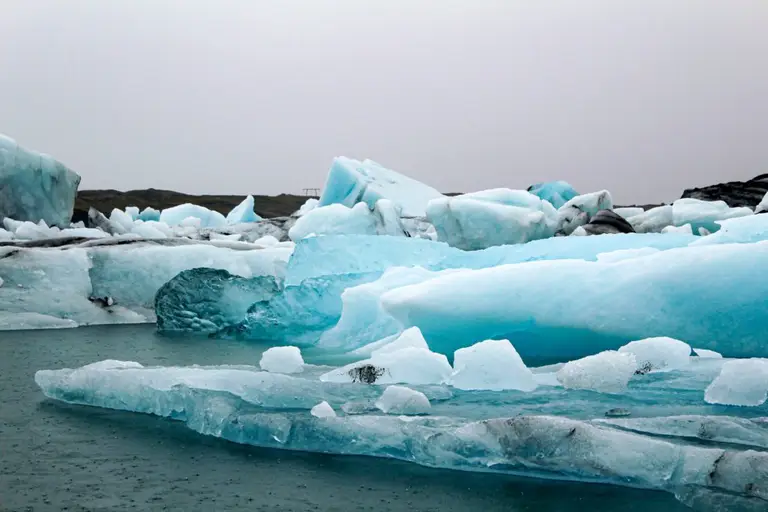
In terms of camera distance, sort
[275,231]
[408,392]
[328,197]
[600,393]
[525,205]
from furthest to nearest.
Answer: [275,231] → [328,197] → [525,205] → [600,393] → [408,392]

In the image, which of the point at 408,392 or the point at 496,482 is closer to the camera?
the point at 496,482

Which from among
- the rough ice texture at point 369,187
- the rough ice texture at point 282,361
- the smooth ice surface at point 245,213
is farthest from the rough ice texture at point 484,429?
the smooth ice surface at point 245,213

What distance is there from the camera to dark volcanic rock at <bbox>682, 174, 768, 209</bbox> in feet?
80.3

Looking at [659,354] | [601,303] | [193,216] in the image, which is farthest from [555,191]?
[659,354]

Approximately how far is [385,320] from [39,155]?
1041 centimetres

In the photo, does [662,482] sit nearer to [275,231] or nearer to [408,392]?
[408,392]

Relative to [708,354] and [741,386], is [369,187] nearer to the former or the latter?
[708,354]

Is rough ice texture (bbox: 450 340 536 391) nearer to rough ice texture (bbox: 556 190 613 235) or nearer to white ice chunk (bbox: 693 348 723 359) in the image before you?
Result: white ice chunk (bbox: 693 348 723 359)

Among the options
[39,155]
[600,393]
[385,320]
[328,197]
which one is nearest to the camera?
[600,393]

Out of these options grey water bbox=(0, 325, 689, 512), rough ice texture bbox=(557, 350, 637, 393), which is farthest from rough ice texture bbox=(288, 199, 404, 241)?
grey water bbox=(0, 325, 689, 512)

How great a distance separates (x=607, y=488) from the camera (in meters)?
3.57

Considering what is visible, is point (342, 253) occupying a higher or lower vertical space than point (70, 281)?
higher

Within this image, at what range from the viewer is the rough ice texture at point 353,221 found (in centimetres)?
1644

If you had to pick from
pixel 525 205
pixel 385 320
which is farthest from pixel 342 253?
pixel 525 205
